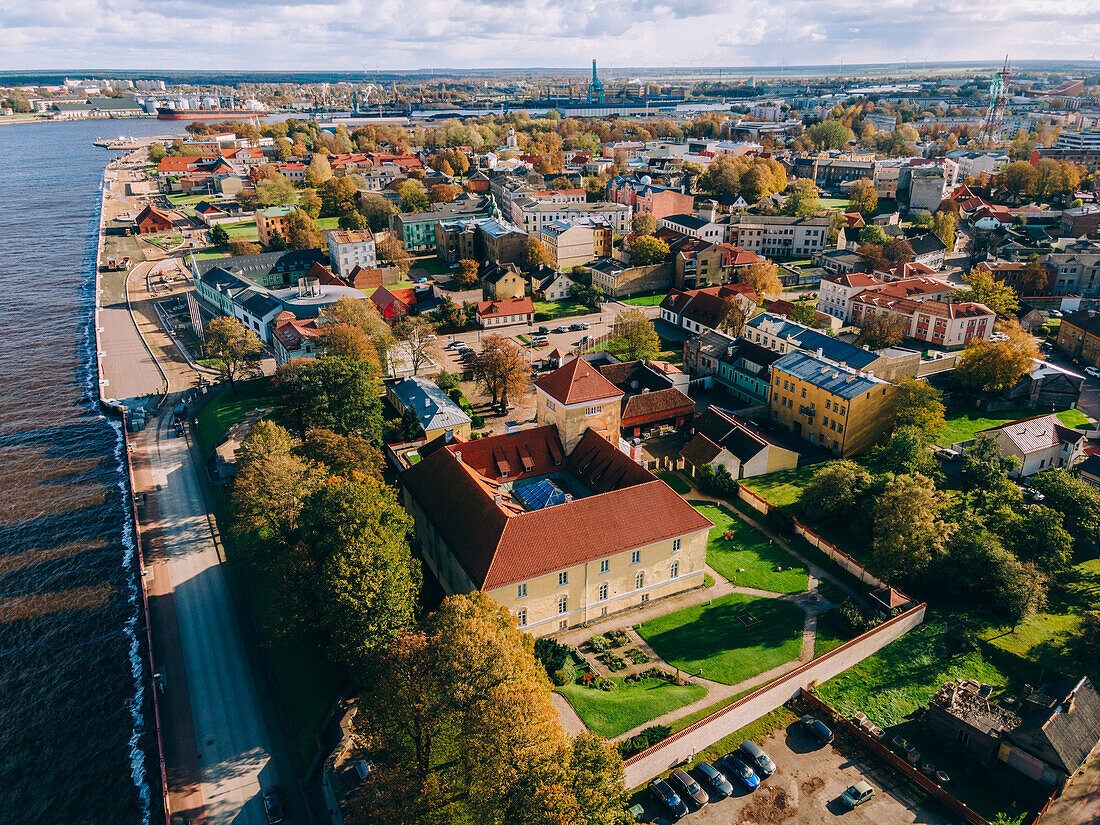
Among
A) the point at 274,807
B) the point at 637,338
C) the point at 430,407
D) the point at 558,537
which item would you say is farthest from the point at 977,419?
the point at 274,807

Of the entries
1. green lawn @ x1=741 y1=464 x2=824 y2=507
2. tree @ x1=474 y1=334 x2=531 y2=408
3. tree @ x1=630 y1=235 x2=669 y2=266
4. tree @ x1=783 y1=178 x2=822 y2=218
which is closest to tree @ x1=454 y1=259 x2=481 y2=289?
tree @ x1=630 y1=235 x2=669 y2=266

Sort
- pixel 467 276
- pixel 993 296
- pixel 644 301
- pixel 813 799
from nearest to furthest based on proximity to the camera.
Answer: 1. pixel 813 799
2. pixel 993 296
3. pixel 467 276
4. pixel 644 301

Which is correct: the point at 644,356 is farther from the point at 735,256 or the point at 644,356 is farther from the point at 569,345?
the point at 735,256

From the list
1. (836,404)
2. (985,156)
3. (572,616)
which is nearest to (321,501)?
(572,616)

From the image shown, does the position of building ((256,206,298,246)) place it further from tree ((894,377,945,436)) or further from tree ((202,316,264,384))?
tree ((894,377,945,436))

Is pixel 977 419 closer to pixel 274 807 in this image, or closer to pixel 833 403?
pixel 833 403

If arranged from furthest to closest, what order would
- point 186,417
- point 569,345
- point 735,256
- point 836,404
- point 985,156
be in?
1. point 985,156
2. point 735,256
3. point 569,345
4. point 186,417
5. point 836,404

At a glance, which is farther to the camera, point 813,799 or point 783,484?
point 783,484
